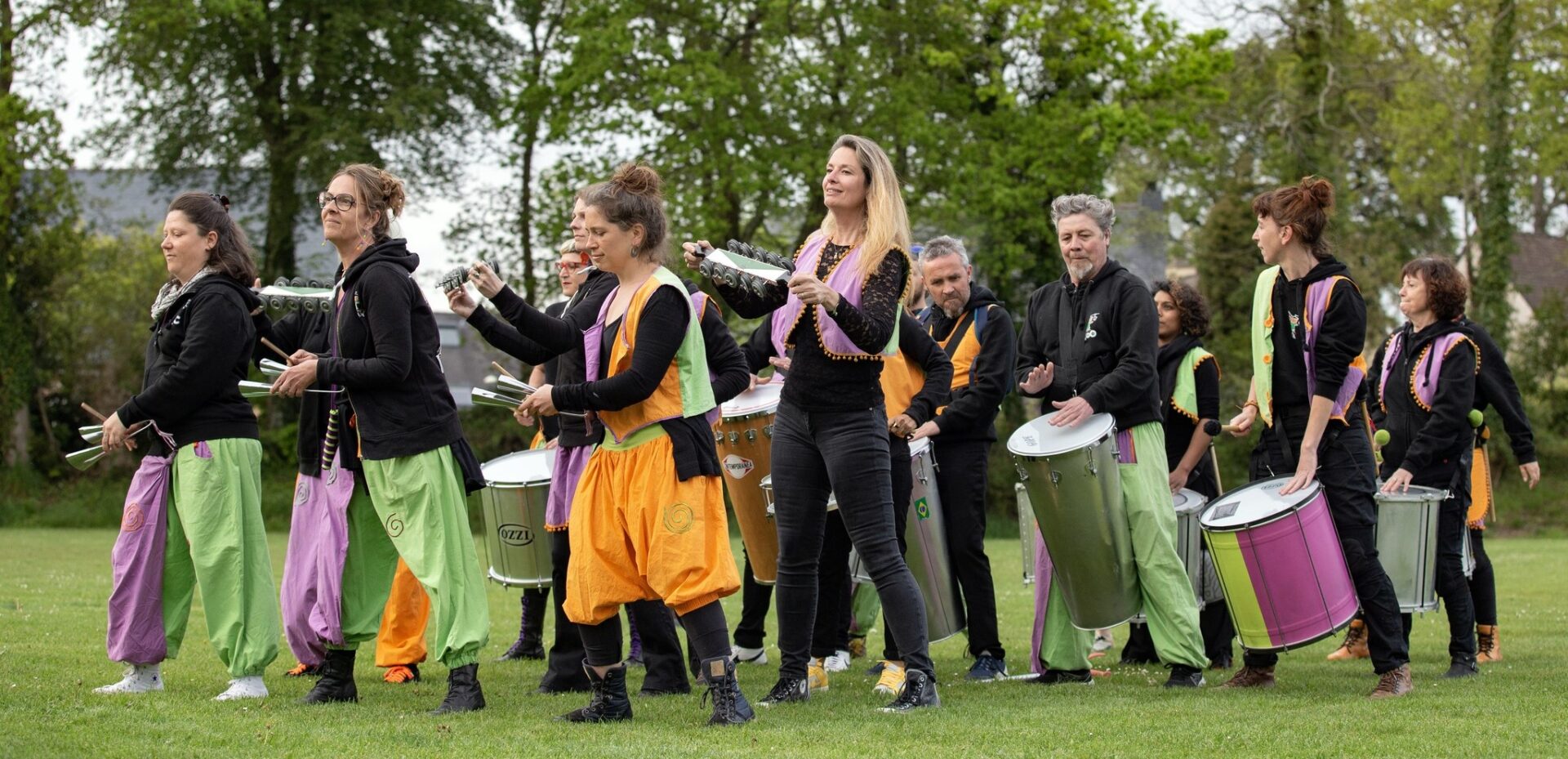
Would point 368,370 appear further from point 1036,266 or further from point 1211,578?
point 1036,266

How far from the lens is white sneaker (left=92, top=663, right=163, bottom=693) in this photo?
258 inches

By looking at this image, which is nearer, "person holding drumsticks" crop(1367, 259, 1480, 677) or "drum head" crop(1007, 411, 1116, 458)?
"drum head" crop(1007, 411, 1116, 458)

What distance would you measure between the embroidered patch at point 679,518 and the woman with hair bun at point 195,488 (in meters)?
2.02

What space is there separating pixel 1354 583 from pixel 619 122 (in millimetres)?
21749

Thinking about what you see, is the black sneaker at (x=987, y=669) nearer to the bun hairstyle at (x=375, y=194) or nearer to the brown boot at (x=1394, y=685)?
the brown boot at (x=1394, y=685)

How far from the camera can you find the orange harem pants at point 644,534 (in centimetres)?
560

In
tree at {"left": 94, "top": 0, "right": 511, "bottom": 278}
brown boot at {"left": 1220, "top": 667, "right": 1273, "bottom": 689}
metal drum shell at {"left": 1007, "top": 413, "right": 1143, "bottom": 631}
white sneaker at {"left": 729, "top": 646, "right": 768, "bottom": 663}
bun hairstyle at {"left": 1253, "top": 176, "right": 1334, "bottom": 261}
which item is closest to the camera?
metal drum shell at {"left": 1007, "top": 413, "right": 1143, "bottom": 631}

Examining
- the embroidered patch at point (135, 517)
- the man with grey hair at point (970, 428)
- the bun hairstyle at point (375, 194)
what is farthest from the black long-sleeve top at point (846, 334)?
the embroidered patch at point (135, 517)

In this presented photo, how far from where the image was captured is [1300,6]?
109 ft

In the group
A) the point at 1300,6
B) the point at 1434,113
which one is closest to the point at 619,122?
the point at 1300,6

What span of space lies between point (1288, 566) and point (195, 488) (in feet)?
15.1

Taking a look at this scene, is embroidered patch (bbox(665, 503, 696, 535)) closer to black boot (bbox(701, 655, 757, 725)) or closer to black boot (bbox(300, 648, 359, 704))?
black boot (bbox(701, 655, 757, 725))

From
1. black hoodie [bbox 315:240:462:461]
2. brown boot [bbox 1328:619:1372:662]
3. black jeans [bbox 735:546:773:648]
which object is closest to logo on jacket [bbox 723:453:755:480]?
black jeans [bbox 735:546:773:648]

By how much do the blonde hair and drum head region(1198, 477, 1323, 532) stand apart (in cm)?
181
